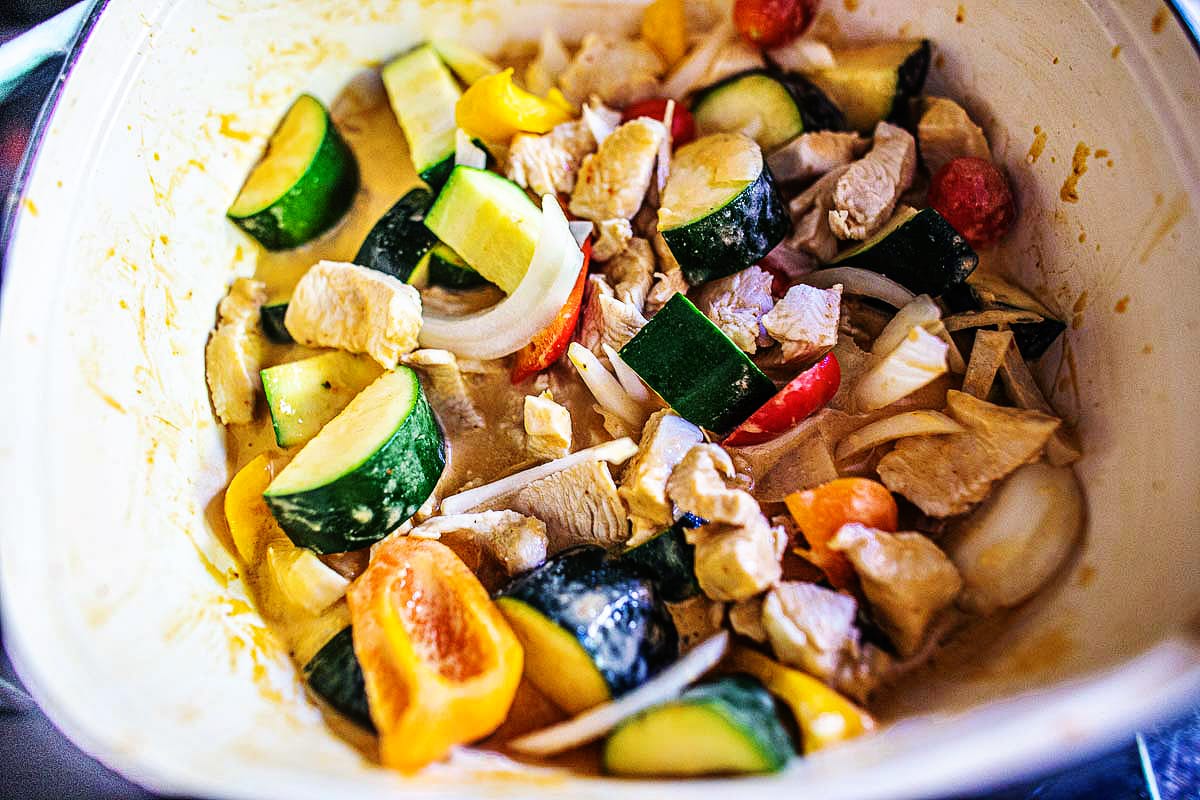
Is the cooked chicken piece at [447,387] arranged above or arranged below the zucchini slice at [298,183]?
below

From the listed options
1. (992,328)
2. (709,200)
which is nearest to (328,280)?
(709,200)

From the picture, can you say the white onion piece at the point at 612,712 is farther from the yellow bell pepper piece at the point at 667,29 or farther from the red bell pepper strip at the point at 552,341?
the yellow bell pepper piece at the point at 667,29

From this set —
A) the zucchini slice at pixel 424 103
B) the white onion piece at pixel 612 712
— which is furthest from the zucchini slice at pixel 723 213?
the white onion piece at pixel 612 712

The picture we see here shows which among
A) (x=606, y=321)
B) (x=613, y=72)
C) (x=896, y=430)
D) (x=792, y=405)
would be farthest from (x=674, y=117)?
(x=896, y=430)

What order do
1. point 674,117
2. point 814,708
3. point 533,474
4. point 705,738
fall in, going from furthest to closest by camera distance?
1. point 674,117
2. point 533,474
3. point 814,708
4. point 705,738

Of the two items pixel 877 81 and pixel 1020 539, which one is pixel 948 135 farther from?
pixel 1020 539

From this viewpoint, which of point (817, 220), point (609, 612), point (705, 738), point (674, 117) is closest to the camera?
point (705, 738)

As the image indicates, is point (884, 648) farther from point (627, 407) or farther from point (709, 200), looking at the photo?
point (709, 200)
